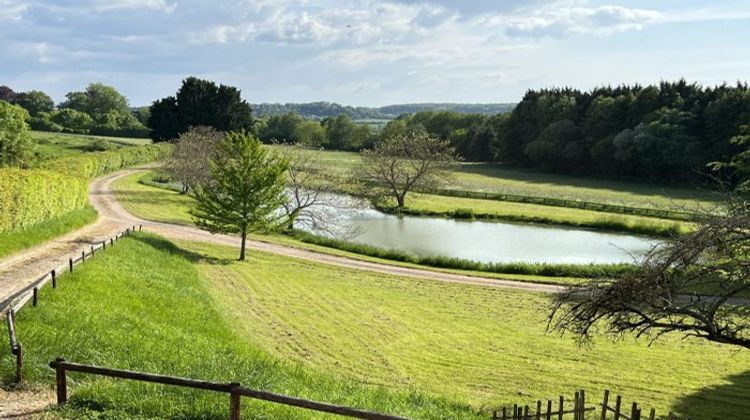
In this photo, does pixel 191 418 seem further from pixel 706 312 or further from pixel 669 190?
pixel 669 190

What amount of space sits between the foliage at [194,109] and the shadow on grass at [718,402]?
79.9 meters

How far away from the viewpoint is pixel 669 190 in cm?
7269

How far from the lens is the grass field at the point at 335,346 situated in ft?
35.7

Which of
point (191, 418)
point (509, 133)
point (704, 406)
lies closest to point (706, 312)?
point (704, 406)

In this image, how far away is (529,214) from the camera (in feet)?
180

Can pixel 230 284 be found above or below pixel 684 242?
below

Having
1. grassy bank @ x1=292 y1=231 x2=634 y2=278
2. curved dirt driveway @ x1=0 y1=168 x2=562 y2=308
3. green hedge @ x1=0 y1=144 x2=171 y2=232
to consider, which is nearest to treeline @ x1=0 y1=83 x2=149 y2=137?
curved dirt driveway @ x1=0 y1=168 x2=562 y2=308

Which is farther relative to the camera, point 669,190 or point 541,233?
point 669,190

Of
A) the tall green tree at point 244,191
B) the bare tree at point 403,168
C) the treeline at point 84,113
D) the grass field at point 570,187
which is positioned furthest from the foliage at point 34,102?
the tall green tree at point 244,191

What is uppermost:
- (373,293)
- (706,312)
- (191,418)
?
(706,312)

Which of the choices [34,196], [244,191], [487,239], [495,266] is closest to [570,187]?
[487,239]

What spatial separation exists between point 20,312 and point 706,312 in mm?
13311

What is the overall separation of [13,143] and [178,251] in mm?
25046

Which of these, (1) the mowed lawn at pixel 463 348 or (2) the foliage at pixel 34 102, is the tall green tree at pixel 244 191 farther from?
(2) the foliage at pixel 34 102
